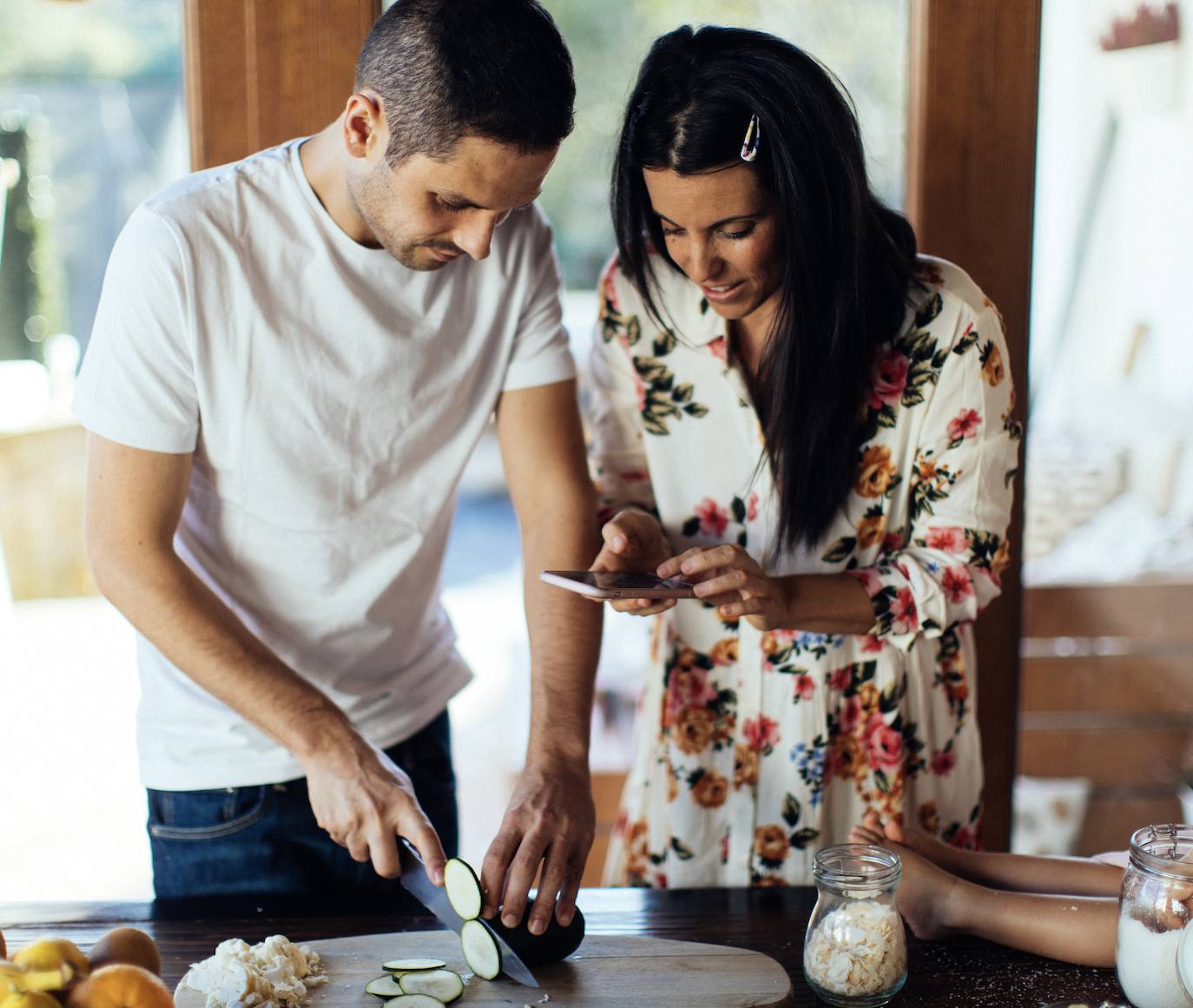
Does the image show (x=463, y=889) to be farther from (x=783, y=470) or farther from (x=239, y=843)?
(x=783, y=470)

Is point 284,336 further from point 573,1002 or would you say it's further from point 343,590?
point 573,1002

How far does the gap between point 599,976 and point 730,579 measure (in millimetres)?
482

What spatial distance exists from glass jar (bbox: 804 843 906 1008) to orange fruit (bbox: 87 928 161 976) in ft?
2.11

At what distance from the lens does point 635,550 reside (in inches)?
65.1

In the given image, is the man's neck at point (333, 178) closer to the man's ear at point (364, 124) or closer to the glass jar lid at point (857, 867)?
the man's ear at point (364, 124)

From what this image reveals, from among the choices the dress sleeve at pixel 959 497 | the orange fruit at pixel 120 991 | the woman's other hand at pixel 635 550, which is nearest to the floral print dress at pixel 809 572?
the dress sleeve at pixel 959 497

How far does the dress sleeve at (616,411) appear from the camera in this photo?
182 cm

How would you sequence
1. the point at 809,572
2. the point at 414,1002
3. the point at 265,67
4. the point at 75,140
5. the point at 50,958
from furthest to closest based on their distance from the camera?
the point at 75,140 → the point at 265,67 → the point at 809,572 → the point at 414,1002 → the point at 50,958

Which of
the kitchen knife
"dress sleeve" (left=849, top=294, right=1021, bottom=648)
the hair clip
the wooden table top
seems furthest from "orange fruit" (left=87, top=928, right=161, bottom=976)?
the hair clip

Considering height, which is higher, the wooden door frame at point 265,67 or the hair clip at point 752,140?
the wooden door frame at point 265,67

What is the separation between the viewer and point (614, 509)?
183 cm

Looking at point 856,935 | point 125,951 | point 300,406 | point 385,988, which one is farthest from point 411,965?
point 300,406

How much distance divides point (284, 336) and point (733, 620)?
29.7 inches

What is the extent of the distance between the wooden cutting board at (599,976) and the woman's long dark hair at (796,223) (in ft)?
2.09
